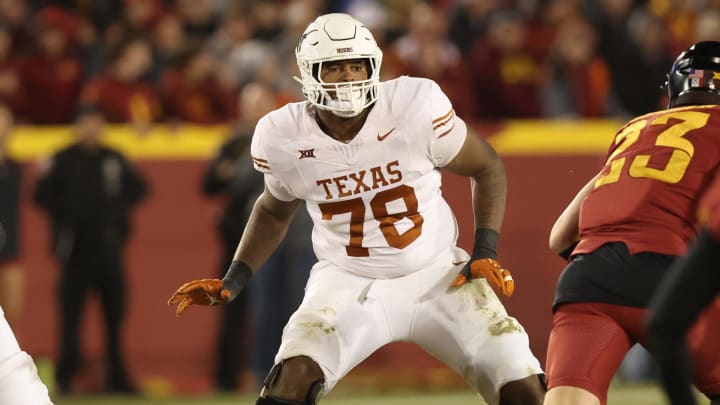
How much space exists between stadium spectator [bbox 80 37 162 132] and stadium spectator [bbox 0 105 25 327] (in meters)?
0.83

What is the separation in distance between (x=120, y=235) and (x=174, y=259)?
590 millimetres

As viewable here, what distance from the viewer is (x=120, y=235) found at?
355 inches

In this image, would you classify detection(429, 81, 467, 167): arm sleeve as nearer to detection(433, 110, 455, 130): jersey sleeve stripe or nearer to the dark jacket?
detection(433, 110, 455, 130): jersey sleeve stripe

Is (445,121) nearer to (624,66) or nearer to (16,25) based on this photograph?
(624,66)

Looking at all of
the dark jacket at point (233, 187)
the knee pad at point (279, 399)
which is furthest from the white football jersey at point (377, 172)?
the dark jacket at point (233, 187)

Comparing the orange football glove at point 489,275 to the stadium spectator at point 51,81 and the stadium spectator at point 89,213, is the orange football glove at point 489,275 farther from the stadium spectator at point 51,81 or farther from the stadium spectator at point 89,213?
the stadium spectator at point 51,81

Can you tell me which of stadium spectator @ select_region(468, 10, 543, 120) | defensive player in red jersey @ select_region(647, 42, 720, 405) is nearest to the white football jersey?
defensive player in red jersey @ select_region(647, 42, 720, 405)

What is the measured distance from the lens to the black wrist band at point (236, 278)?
4.94m

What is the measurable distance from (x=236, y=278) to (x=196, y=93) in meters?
5.00

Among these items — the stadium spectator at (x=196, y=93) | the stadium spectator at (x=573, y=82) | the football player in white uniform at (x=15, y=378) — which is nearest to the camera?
the football player in white uniform at (x=15, y=378)

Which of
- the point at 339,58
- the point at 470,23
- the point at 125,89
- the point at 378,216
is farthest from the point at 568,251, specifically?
the point at 470,23

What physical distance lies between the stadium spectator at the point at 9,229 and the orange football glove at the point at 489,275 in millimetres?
4545

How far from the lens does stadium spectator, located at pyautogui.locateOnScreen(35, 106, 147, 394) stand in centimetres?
883

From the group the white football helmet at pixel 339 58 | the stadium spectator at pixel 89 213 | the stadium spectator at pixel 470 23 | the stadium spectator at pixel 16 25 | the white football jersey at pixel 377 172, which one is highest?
the white football helmet at pixel 339 58
